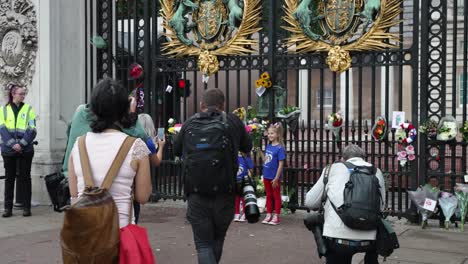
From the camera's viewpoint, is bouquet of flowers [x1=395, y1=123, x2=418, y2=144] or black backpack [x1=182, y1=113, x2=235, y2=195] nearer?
black backpack [x1=182, y1=113, x2=235, y2=195]

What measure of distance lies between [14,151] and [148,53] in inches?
114

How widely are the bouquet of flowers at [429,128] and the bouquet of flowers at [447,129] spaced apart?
0.06 m

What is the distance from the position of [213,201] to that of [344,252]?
114 cm

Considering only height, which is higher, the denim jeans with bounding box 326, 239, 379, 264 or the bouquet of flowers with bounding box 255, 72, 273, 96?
the bouquet of flowers with bounding box 255, 72, 273, 96

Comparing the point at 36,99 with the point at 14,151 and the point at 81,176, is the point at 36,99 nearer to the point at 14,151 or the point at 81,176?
the point at 14,151

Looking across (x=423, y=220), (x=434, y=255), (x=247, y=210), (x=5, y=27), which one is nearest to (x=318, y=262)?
(x=434, y=255)

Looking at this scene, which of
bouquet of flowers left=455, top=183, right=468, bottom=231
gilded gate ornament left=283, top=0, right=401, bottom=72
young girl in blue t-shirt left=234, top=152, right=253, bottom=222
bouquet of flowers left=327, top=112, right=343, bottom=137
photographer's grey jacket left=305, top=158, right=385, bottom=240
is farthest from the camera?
bouquet of flowers left=327, top=112, right=343, bottom=137

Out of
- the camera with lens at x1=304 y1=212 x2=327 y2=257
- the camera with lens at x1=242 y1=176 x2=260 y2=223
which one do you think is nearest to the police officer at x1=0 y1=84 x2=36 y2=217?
the camera with lens at x1=242 y1=176 x2=260 y2=223

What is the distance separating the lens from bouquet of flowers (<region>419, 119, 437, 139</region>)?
8.84m

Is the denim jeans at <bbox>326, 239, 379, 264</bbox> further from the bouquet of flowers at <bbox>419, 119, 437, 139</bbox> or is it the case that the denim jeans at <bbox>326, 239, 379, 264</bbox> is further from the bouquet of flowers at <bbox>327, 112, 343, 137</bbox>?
the bouquet of flowers at <bbox>327, 112, 343, 137</bbox>

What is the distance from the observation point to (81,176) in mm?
3725

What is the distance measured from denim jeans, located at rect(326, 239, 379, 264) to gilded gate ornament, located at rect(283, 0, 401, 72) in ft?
15.7

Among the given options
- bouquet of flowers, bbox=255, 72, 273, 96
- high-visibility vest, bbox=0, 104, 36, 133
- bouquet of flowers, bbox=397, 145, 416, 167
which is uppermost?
bouquet of flowers, bbox=255, 72, 273, 96

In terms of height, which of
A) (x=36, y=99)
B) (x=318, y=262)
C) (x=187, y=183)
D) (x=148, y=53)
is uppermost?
(x=148, y=53)
